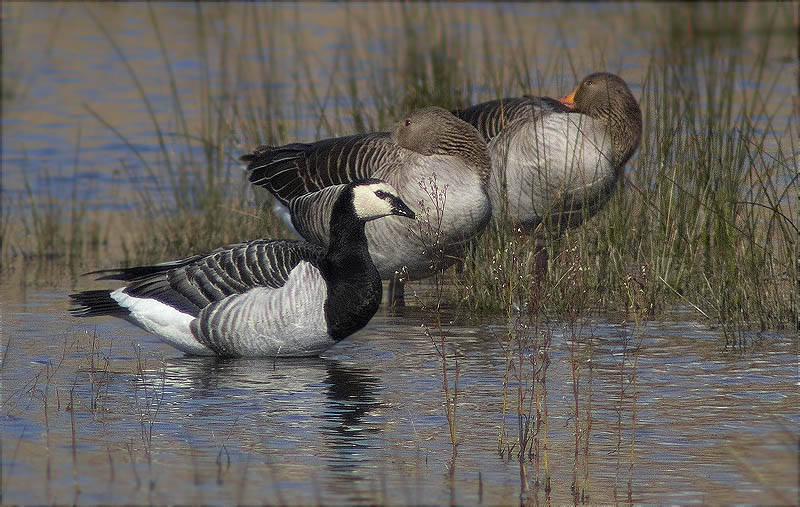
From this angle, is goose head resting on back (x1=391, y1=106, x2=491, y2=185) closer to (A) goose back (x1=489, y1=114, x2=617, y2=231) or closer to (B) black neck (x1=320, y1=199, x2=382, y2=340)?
(A) goose back (x1=489, y1=114, x2=617, y2=231)

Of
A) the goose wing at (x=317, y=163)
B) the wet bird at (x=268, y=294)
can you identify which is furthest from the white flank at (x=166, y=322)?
the goose wing at (x=317, y=163)

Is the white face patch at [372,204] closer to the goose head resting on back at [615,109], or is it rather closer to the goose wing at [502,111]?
the goose wing at [502,111]

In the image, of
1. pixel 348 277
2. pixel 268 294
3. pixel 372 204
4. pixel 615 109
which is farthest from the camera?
pixel 615 109

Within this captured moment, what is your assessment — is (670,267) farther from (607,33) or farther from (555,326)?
(607,33)

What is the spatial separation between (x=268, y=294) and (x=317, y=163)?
2395 millimetres

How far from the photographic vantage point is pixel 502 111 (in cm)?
1115

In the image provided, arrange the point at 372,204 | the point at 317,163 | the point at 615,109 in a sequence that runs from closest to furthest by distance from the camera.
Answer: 1. the point at 372,204
2. the point at 317,163
3. the point at 615,109

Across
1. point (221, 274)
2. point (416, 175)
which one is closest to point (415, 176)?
point (416, 175)

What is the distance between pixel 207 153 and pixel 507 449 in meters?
7.37

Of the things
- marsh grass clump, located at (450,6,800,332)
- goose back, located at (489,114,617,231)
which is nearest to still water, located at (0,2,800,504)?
marsh grass clump, located at (450,6,800,332)

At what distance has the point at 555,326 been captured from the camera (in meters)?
9.65

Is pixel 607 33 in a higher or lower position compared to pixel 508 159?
higher

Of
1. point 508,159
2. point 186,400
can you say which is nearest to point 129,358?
point 186,400

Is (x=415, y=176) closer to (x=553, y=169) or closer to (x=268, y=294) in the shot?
(x=553, y=169)
